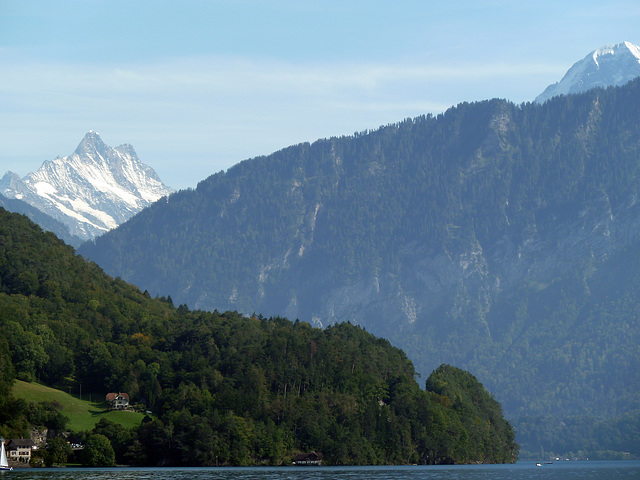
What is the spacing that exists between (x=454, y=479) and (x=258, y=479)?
3714 centimetres

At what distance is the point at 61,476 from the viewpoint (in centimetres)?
16888

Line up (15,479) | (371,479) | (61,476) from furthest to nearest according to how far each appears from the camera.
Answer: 1. (371,479)
2. (61,476)
3. (15,479)

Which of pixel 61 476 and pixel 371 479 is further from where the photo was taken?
pixel 371 479

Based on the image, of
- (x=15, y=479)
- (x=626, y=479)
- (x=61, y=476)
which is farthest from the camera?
(x=626, y=479)

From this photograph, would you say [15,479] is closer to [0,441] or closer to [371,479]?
[0,441]

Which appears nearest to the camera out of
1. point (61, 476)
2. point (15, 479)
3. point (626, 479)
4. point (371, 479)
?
point (15, 479)

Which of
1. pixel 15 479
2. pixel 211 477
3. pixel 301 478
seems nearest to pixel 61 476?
pixel 15 479

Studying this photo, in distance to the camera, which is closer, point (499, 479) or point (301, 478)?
point (301, 478)

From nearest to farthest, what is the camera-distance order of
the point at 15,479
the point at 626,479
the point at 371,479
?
the point at 15,479 < the point at 371,479 < the point at 626,479

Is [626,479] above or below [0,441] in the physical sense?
below

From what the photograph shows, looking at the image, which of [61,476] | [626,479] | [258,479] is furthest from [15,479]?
[626,479]

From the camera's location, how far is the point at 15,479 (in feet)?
517

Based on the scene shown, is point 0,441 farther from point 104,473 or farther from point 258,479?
point 258,479

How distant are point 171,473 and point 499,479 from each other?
Result: 5852cm
